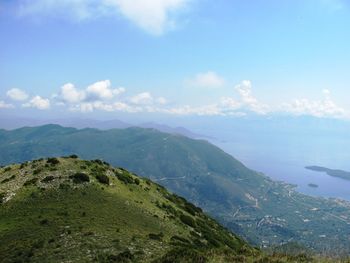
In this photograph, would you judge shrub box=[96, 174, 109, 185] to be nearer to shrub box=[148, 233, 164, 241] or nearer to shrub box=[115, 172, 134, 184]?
shrub box=[115, 172, 134, 184]

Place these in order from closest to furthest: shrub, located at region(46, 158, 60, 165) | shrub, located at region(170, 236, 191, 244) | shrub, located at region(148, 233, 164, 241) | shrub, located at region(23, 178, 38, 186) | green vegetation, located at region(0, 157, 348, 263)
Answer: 1. green vegetation, located at region(0, 157, 348, 263)
2. shrub, located at region(148, 233, 164, 241)
3. shrub, located at region(170, 236, 191, 244)
4. shrub, located at region(23, 178, 38, 186)
5. shrub, located at region(46, 158, 60, 165)

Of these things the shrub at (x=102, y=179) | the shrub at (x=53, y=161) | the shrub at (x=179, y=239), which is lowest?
the shrub at (x=179, y=239)

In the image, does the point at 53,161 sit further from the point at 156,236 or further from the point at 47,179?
the point at 156,236

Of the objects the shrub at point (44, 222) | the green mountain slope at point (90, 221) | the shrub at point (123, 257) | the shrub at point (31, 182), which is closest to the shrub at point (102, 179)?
the green mountain slope at point (90, 221)

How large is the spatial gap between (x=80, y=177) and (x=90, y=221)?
19.4 meters

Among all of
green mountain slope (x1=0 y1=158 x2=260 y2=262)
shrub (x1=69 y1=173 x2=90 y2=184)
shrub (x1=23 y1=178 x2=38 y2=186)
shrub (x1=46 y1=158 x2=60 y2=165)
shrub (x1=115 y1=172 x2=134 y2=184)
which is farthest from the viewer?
shrub (x1=115 y1=172 x2=134 y2=184)

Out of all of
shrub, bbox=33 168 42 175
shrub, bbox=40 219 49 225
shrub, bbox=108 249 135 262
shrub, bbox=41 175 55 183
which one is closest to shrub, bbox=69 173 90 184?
shrub, bbox=41 175 55 183

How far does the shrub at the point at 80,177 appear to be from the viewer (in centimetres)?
7142

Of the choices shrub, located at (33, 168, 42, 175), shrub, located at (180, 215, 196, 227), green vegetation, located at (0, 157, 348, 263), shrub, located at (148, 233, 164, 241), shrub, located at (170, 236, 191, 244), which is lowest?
shrub, located at (180, 215, 196, 227)

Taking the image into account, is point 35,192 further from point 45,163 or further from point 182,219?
point 182,219

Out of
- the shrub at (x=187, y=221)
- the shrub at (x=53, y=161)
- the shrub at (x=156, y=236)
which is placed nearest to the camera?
the shrub at (x=156, y=236)

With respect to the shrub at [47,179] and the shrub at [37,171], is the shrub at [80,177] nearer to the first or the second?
the shrub at [47,179]

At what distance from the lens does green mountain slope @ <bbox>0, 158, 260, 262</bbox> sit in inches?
1673

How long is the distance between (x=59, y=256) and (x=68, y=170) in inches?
1382
